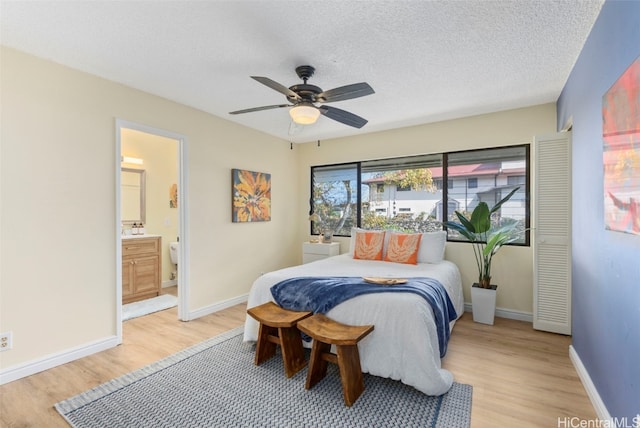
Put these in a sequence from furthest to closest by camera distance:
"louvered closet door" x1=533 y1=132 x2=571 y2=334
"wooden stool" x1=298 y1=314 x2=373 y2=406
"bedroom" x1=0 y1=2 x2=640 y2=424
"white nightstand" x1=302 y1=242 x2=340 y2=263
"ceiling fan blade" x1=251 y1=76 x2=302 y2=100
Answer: "white nightstand" x1=302 y1=242 x2=340 y2=263 < "louvered closet door" x1=533 y1=132 x2=571 y2=334 < "ceiling fan blade" x1=251 y1=76 x2=302 y2=100 < "wooden stool" x1=298 y1=314 x2=373 y2=406 < "bedroom" x1=0 y1=2 x2=640 y2=424

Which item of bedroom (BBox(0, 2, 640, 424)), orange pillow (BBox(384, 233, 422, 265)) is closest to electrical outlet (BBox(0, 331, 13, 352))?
bedroom (BBox(0, 2, 640, 424))

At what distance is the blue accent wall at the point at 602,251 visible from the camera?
144cm

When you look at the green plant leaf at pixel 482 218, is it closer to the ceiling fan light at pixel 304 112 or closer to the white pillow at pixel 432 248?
the white pillow at pixel 432 248

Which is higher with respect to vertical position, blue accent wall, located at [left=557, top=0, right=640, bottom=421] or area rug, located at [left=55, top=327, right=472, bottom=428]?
blue accent wall, located at [left=557, top=0, right=640, bottom=421]

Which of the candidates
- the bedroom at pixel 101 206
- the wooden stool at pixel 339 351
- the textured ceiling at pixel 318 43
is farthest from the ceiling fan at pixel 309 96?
the wooden stool at pixel 339 351

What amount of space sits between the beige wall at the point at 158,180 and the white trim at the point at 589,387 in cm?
514

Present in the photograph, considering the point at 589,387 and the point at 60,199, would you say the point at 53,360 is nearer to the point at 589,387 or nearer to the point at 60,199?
the point at 60,199

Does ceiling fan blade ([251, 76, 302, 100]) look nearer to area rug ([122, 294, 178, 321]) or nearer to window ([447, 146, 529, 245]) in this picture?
window ([447, 146, 529, 245])

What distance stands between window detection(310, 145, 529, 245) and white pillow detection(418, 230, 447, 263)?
0.46m

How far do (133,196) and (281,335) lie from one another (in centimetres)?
377

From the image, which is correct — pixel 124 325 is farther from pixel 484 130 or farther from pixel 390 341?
pixel 484 130

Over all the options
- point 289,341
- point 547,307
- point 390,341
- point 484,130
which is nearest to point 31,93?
point 289,341

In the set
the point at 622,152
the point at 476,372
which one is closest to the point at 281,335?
the point at 476,372

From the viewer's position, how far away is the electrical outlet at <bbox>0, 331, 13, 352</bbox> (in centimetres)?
229
